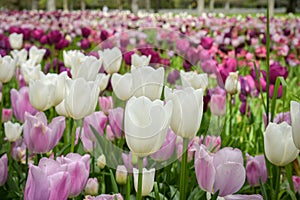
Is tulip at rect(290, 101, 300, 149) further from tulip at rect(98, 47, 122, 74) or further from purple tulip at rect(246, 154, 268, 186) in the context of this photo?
tulip at rect(98, 47, 122, 74)

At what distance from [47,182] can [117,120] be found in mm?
575

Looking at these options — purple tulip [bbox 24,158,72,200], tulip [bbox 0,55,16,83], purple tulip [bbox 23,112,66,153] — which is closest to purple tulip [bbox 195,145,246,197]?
purple tulip [bbox 24,158,72,200]

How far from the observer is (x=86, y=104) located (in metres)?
1.20

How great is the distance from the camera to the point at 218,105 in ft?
6.15

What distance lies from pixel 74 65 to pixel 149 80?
34 cm

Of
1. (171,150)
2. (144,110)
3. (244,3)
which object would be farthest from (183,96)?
(244,3)

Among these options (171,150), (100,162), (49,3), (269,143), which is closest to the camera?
(269,143)

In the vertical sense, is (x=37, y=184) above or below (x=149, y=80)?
below

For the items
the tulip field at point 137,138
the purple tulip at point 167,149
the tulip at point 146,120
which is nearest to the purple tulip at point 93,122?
the tulip field at point 137,138

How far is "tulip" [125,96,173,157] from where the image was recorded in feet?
2.96

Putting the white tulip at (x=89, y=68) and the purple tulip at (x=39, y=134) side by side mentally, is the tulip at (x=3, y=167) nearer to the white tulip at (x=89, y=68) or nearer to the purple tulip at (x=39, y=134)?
the purple tulip at (x=39, y=134)

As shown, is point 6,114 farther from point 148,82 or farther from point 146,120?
point 146,120

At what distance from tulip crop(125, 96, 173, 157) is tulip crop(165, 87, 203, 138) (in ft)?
0.19

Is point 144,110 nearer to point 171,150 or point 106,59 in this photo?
point 171,150
